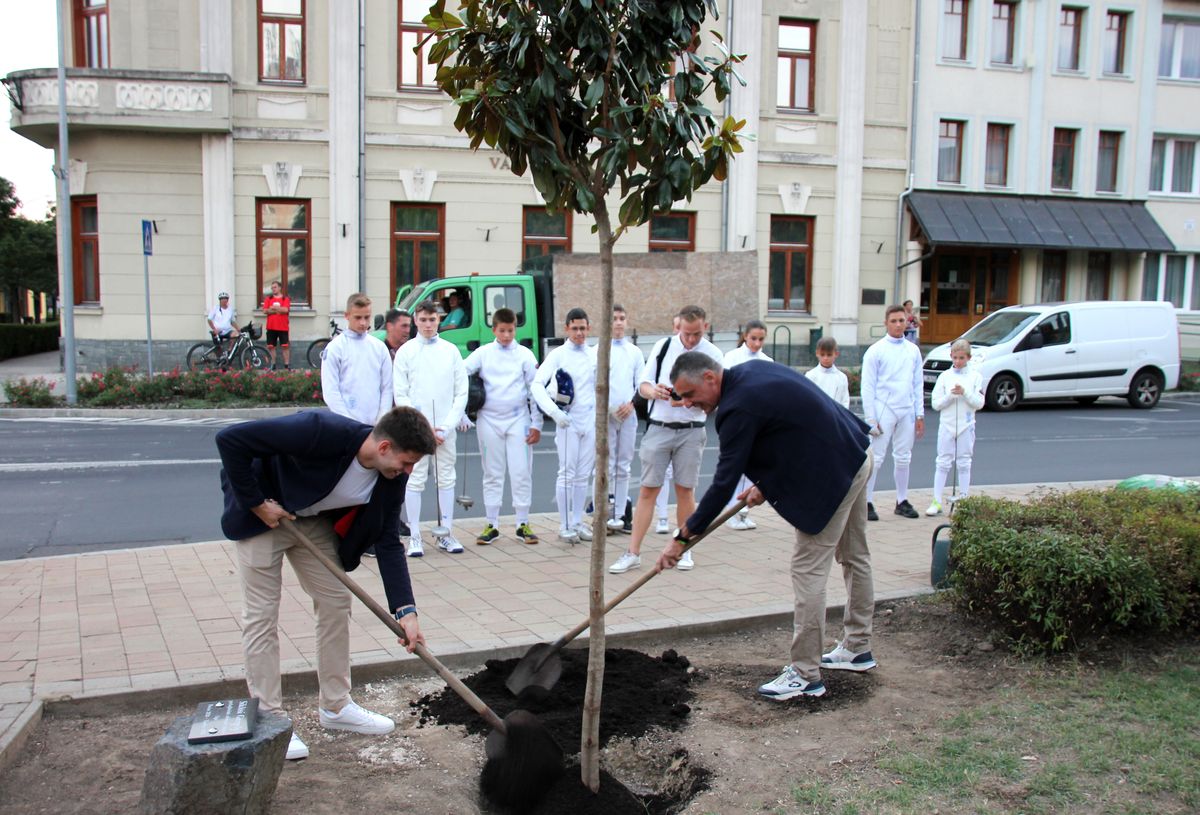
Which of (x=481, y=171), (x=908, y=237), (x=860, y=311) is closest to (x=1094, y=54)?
(x=908, y=237)

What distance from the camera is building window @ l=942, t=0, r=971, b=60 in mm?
25766

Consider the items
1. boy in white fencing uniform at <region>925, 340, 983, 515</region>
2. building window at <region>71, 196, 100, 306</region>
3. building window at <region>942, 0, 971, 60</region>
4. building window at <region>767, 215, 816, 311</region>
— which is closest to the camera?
boy in white fencing uniform at <region>925, 340, 983, 515</region>

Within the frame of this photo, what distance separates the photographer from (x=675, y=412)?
24.1 ft

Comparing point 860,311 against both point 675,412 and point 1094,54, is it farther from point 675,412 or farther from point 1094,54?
point 675,412

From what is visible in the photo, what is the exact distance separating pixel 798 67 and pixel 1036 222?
7387mm

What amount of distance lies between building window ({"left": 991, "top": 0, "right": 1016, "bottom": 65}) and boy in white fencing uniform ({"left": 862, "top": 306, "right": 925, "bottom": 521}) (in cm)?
2038

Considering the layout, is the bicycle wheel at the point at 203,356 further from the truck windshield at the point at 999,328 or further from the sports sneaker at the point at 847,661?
the sports sneaker at the point at 847,661

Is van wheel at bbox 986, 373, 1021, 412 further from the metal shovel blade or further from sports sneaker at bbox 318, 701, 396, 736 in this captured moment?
sports sneaker at bbox 318, 701, 396, 736

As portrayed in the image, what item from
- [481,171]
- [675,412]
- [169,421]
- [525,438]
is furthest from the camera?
[481,171]

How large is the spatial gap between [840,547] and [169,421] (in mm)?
12700

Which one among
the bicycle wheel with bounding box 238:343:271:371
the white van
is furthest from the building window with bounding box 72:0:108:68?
the white van

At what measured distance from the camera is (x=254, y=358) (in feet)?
67.2

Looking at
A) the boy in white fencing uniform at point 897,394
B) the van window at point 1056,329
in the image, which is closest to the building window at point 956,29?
the van window at point 1056,329

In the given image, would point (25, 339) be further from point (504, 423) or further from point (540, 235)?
point (504, 423)
